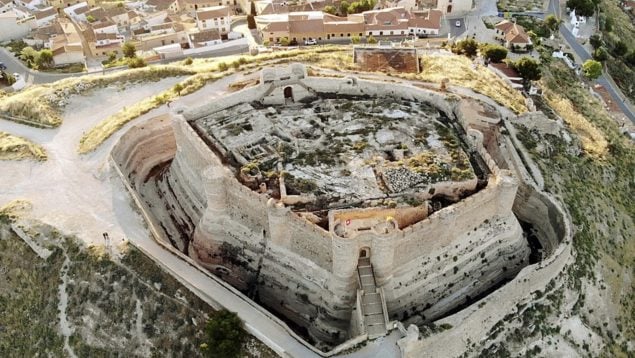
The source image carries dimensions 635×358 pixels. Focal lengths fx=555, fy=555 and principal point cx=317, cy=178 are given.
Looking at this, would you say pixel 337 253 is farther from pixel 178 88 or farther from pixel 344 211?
pixel 178 88

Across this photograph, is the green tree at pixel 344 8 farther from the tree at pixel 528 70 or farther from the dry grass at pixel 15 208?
the dry grass at pixel 15 208

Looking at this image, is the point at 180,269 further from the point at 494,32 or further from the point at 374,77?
the point at 494,32

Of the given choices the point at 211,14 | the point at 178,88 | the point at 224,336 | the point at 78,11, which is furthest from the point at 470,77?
the point at 78,11

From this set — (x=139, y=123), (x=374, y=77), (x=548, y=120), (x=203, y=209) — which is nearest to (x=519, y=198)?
Answer: (x=548, y=120)

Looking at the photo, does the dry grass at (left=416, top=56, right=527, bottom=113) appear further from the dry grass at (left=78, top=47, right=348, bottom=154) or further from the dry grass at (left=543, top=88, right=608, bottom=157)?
the dry grass at (left=78, top=47, right=348, bottom=154)

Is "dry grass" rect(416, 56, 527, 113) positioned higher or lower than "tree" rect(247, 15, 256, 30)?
lower

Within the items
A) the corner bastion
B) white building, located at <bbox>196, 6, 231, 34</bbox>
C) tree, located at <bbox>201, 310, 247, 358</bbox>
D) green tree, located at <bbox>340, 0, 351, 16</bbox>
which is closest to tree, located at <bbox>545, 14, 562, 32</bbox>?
green tree, located at <bbox>340, 0, 351, 16</bbox>

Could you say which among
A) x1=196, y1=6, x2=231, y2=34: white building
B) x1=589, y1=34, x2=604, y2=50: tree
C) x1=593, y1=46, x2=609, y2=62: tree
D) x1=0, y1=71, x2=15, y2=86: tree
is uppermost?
x1=196, y1=6, x2=231, y2=34: white building

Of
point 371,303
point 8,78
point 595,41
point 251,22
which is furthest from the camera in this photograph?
point 251,22
